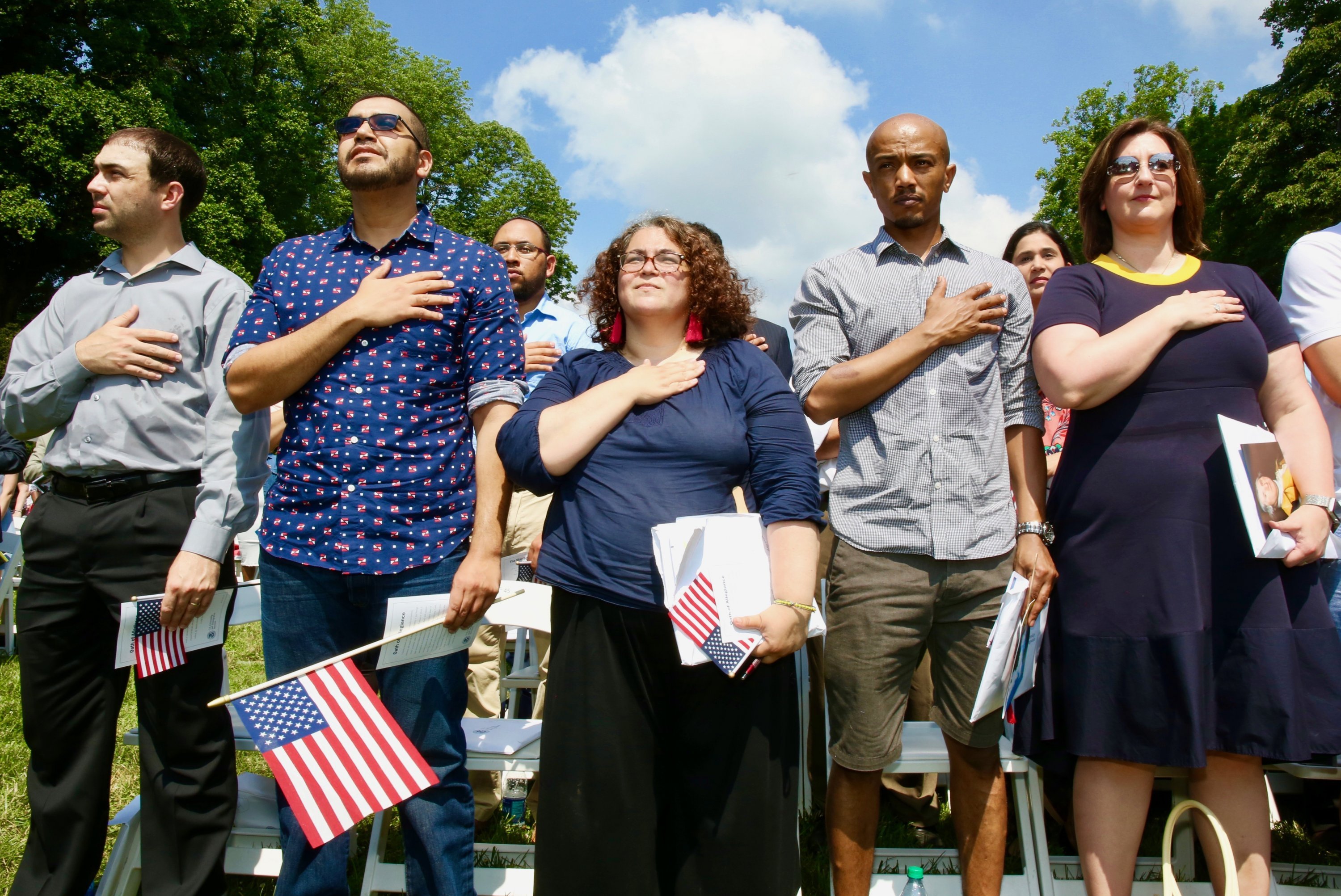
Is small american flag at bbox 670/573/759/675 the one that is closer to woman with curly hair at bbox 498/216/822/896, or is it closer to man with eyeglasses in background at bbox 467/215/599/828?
woman with curly hair at bbox 498/216/822/896

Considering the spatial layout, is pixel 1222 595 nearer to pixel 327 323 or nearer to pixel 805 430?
pixel 805 430

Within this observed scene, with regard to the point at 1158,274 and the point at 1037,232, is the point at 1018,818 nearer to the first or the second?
the point at 1158,274

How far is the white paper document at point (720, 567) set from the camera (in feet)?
6.43

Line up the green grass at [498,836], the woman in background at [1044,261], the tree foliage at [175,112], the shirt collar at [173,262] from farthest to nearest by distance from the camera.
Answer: the tree foliage at [175,112] < the woman in background at [1044,261] < the green grass at [498,836] < the shirt collar at [173,262]

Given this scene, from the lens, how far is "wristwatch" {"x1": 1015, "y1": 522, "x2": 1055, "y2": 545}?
2.42 meters

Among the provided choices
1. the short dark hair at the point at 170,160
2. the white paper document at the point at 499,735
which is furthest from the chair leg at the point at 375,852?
the short dark hair at the point at 170,160

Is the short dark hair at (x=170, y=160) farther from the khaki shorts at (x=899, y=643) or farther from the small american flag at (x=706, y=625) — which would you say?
the khaki shorts at (x=899, y=643)

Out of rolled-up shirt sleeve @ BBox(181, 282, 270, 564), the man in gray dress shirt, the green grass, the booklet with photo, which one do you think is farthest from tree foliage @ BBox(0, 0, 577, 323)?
the booklet with photo

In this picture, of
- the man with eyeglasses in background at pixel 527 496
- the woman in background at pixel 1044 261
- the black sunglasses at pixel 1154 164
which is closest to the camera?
the black sunglasses at pixel 1154 164

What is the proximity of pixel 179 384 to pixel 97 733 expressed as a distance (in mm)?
1106

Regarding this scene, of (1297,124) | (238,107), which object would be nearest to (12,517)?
(238,107)

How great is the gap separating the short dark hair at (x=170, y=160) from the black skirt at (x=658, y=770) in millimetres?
2098

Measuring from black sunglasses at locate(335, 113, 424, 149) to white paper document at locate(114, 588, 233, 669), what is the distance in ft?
4.62

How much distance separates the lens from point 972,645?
2.47m
